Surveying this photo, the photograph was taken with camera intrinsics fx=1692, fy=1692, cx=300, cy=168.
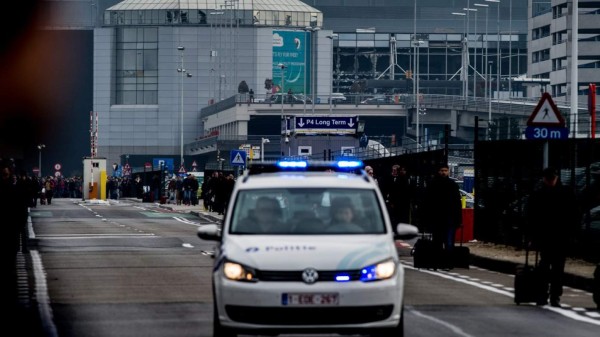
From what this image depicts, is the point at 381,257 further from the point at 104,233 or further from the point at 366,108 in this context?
the point at 366,108

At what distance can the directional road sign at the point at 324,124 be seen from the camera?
6241 centimetres

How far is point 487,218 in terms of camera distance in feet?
117

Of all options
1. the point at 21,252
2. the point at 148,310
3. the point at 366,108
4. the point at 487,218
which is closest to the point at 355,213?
the point at 148,310

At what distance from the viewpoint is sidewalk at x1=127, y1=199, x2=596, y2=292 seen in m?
24.5

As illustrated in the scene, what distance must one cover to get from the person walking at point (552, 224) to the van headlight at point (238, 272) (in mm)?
7088

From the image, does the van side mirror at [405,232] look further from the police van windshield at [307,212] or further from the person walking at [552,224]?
the person walking at [552,224]

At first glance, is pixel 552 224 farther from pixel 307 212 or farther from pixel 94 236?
pixel 94 236

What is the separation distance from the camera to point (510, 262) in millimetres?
28203

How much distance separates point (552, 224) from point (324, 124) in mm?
42889

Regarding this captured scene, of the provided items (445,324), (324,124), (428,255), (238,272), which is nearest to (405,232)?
(238,272)

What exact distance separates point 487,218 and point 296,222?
2172cm

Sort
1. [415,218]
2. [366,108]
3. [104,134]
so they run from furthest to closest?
1. [104,134]
2. [366,108]
3. [415,218]

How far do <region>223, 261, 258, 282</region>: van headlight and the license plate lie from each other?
0.30 meters

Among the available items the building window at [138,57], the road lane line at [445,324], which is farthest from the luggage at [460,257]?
the building window at [138,57]
